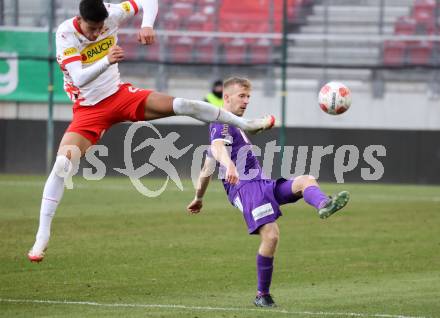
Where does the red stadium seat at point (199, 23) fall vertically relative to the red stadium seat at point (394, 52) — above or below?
above

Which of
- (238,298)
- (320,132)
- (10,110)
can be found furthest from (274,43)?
(238,298)

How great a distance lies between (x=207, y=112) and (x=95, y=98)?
1080mm

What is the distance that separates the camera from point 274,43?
890 inches

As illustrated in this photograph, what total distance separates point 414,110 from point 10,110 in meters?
8.83

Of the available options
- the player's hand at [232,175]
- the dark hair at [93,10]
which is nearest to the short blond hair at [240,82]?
the player's hand at [232,175]

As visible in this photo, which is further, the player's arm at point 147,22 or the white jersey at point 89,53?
the white jersey at point 89,53

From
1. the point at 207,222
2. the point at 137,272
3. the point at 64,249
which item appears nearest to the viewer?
the point at 137,272

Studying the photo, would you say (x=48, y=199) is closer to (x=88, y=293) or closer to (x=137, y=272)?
(x=88, y=293)

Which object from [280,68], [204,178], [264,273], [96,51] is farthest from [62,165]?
[280,68]

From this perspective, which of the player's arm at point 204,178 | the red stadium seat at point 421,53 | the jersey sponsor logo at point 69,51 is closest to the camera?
the jersey sponsor logo at point 69,51

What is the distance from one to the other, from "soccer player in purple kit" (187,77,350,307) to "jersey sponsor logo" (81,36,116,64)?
1.14 meters

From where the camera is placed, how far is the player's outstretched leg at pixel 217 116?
838 centimetres

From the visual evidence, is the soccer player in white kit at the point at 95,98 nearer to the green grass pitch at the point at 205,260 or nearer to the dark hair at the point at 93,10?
the dark hair at the point at 93,10

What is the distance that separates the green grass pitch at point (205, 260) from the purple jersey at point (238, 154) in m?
1.04
